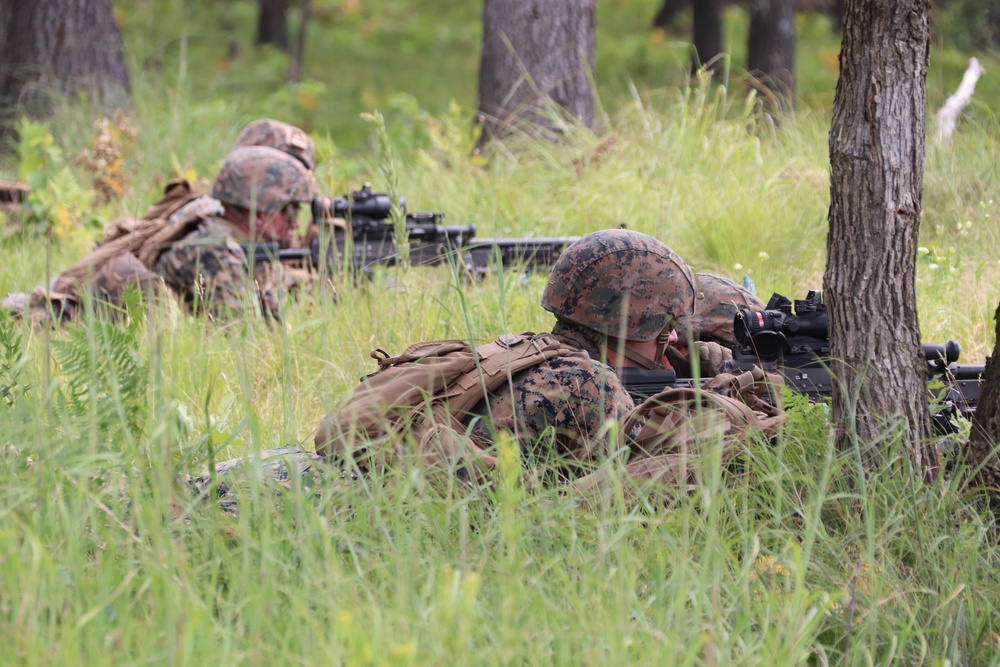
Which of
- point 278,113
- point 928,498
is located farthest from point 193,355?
point 278,113

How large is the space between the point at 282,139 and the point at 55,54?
12.9ft

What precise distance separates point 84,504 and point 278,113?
10.5 m

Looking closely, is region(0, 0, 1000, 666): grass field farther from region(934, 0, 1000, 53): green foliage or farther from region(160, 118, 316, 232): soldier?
region(934, 0, 1000, 53): green foliage

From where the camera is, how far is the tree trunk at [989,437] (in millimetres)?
3197

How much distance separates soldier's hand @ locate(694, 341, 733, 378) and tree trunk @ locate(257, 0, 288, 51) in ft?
55.8

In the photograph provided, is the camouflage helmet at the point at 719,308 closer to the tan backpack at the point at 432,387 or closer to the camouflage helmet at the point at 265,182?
the tan backpack at the point at 432,387

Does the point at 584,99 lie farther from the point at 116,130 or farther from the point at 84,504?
the point at 84,504

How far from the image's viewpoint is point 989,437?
10.6 feet

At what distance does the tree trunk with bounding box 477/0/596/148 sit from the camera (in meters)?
8.48

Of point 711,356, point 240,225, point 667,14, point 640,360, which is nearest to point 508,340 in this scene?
point 640,360

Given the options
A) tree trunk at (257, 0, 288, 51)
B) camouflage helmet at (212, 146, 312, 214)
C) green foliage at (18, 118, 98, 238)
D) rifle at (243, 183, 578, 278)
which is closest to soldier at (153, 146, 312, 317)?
camouflage helmet at (212, 146, 312, 214)

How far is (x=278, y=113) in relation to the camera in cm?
1277

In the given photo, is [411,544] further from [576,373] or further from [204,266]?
[204,266]

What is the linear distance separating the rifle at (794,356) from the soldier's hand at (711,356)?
0.16 m
